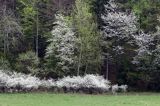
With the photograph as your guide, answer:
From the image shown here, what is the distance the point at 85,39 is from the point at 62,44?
306 cm

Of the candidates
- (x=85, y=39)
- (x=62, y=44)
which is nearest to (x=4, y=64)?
(x=62, y=44)

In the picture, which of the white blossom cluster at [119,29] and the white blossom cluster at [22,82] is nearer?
the white blossom cluster at [22,82]

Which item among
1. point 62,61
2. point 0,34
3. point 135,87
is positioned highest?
point 0,34

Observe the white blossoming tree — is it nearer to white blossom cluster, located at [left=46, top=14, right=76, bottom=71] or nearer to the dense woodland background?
the dense woodland background

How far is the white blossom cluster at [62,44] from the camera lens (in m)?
47.5

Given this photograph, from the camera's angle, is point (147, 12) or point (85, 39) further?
point (147, 12)

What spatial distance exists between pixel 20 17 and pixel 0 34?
4.21m

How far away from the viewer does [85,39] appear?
46.7 meters

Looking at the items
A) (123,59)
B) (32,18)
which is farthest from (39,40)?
(123,59)

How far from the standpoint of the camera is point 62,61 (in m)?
47.8

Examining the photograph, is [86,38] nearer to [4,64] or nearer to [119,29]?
[119,29]

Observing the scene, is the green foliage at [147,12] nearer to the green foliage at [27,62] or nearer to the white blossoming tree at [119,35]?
the white blossoming tree at [119,35]

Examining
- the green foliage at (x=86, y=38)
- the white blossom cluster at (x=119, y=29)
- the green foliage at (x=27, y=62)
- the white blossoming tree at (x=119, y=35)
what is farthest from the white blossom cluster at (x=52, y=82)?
the white blossom cluster at (x=119, y=29)

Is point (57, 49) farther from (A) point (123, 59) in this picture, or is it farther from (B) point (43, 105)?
(B) point (43, 105)
